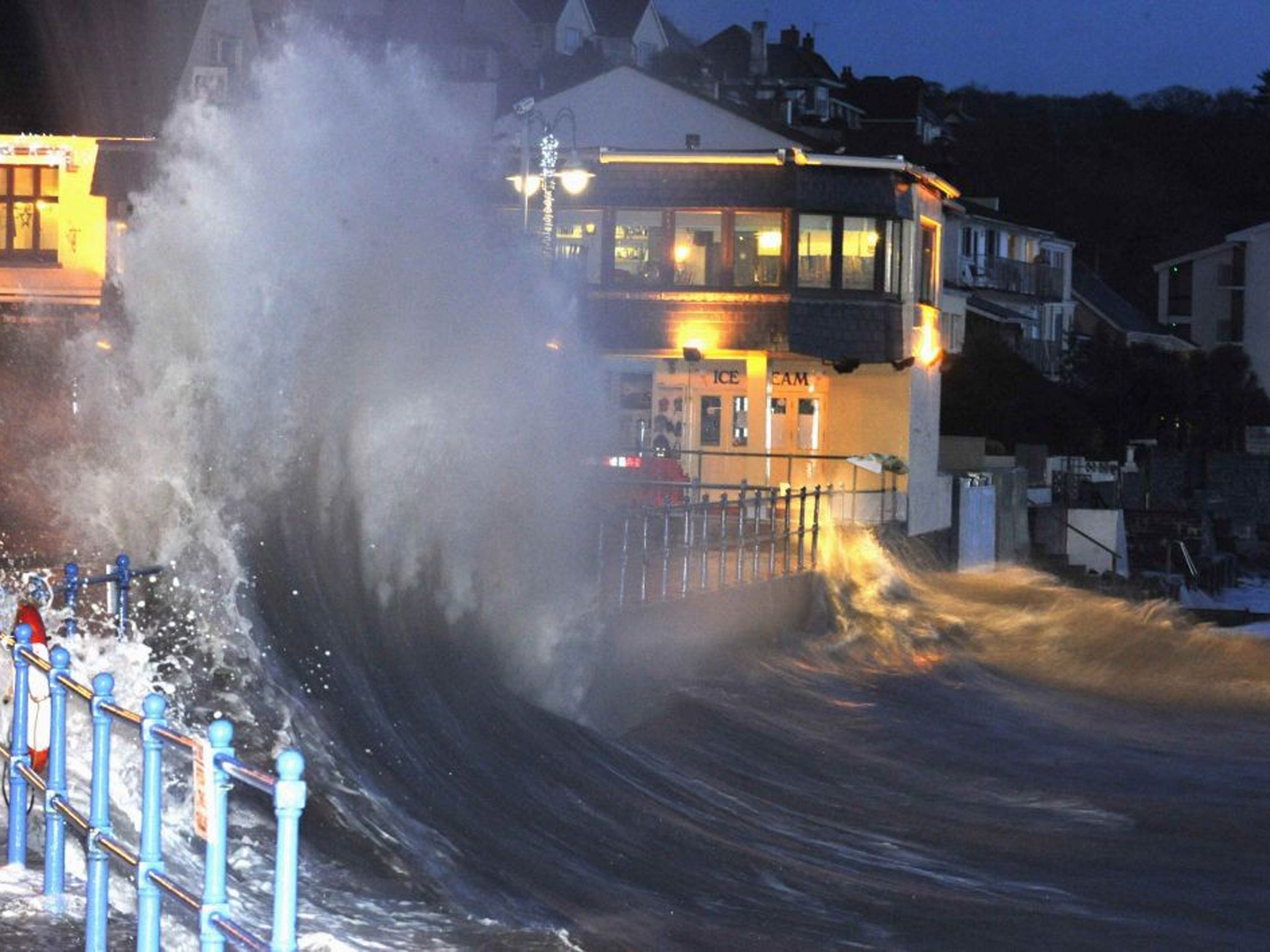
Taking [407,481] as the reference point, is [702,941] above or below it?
below

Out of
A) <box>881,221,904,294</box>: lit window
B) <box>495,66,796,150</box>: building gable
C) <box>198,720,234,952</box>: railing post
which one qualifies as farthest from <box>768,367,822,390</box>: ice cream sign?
<box>198,720,234,952</box>: railing post

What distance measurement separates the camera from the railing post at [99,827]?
23.9 ft

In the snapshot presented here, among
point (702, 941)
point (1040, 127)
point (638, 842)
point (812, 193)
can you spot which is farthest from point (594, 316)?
point (1040, 127)

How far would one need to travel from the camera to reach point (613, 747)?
16359 millimetres

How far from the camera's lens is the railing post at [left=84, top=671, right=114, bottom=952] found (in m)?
7.29

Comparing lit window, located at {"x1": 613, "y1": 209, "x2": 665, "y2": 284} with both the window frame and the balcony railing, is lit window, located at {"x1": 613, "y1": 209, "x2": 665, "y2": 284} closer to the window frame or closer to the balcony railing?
the window frame

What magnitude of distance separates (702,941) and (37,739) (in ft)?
12.5

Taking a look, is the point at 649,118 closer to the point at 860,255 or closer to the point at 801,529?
the point at 860,255

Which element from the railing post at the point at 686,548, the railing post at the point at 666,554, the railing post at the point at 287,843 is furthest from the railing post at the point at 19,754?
the railing post at the point at 686,548

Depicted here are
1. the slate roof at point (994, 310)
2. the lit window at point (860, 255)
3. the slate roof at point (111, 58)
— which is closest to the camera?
the lit window at point (860, 255)

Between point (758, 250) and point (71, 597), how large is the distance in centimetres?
2822

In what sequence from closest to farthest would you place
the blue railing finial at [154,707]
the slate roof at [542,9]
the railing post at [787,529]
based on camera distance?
1. the blue railing finial at [154,707]
2. the railing post at [787,529]
3. the slate roof at [542,9]

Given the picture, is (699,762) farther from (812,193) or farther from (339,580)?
(812,193)

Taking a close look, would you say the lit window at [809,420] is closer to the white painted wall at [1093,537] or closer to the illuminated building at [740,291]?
the illuminated building at [740,291]
